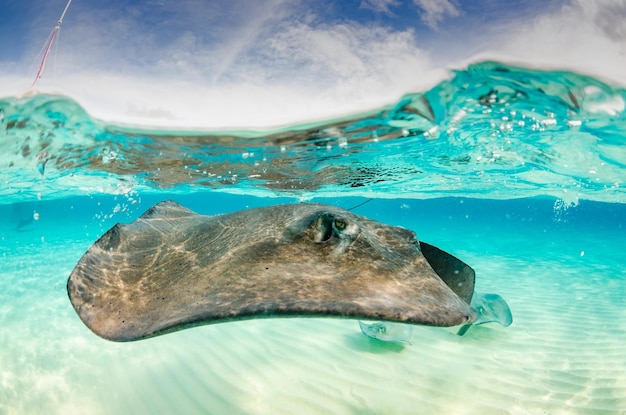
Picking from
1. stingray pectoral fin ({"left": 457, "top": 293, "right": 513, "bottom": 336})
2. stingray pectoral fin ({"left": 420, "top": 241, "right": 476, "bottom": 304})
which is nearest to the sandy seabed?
stingray pectoral fin ({"left": 457, "top": 293, "right": 513, "bottom": 336})

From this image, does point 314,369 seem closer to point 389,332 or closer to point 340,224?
point 389,332

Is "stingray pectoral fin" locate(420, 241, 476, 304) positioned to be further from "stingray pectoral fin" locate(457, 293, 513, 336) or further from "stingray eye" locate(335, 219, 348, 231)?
"stingray pectoral fin" locate(457, 293, 513, 336)

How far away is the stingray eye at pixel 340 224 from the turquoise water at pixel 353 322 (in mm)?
2774

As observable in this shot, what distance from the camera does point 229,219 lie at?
3.75 m

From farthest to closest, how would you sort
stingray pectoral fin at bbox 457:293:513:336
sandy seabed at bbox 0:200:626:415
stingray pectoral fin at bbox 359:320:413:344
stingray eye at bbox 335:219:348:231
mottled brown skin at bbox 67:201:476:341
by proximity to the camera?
stingray pectoral fin at bbox 457:293:513:336 < stingray pectoral fin at bbox 359:320:413:344 < sandy seabed at bbox 0:200:626:415 < stingray eye at bbox 335:219:348:231 < mottled brown skin at bbox 67:201:476:341

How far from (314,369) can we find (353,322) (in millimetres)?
2679

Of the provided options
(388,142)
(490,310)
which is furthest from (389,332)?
(388,142)

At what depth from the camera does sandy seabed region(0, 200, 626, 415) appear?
4.38m

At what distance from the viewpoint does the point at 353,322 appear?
7668 millimetres

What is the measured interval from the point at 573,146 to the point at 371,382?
13047 mm

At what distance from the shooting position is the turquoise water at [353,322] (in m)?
4.59

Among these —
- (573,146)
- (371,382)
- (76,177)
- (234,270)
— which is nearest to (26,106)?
(234,270)

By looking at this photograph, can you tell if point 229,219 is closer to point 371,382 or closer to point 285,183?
point 371,382

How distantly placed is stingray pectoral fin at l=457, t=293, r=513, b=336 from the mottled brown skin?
4.31 m
